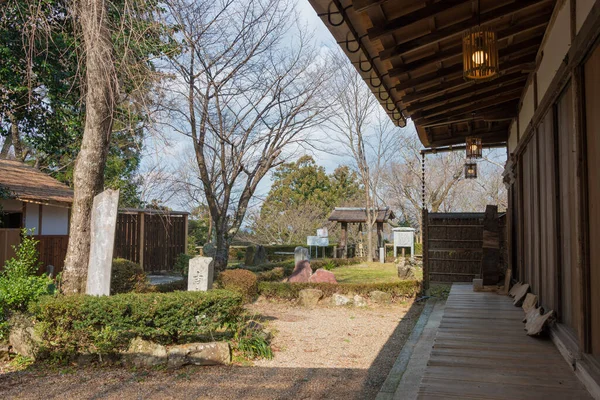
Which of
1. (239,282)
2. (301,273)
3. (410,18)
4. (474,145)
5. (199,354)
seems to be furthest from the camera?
(301,273)

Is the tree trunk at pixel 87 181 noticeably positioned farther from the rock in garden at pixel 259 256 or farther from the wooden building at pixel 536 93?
the rock in garden at pixel 259 256

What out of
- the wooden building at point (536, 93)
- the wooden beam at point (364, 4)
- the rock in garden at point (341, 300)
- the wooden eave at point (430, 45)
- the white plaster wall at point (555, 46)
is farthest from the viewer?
the rock in garden at point (341, 300)

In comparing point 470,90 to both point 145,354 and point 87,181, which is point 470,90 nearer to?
point 145,354

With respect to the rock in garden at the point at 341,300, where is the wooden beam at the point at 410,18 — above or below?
above

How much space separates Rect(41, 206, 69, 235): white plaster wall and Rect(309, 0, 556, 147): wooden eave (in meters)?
10.8

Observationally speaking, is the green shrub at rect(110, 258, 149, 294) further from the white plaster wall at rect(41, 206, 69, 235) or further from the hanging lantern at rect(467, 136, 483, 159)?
the hanging lantern at rect(467, 136, 483, 159)

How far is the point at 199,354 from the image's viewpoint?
6.03m

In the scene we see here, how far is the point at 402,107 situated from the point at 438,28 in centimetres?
159

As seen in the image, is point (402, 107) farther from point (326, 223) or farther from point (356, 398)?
point (326, 223)

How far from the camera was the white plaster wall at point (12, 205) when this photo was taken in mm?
11797

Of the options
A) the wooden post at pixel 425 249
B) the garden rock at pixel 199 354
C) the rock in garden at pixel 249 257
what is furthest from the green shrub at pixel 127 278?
the rock in garden at pixel 249 257

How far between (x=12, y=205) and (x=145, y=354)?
8234 mm

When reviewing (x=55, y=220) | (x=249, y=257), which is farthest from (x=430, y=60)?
(x=249, y=257)

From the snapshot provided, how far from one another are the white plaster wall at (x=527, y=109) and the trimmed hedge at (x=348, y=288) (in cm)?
612
